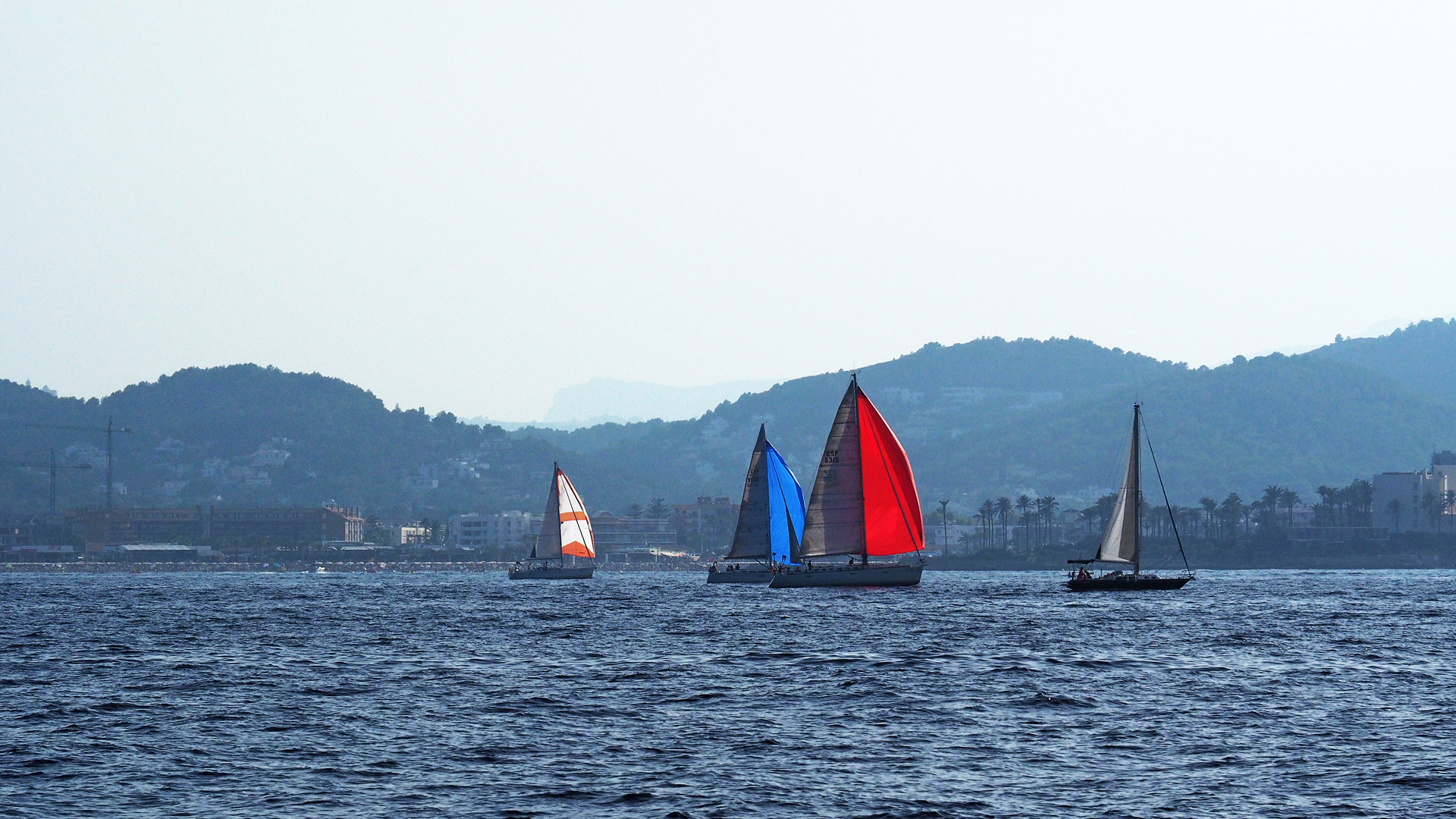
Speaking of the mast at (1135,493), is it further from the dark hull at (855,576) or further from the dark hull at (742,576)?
the dark hull at (742,576)

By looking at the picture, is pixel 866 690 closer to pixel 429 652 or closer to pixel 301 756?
pixel 301 756

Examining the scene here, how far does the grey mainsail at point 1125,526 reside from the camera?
10800 cm

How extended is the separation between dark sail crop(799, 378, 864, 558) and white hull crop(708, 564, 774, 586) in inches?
734

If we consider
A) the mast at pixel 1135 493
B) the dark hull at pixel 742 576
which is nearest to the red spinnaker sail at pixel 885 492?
the mast at pixel 1135 493

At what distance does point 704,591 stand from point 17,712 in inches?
3734

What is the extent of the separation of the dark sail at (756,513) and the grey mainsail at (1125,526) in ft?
82.4

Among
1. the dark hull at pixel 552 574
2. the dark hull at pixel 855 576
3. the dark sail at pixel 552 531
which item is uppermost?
the dark sail at pixel 552 531

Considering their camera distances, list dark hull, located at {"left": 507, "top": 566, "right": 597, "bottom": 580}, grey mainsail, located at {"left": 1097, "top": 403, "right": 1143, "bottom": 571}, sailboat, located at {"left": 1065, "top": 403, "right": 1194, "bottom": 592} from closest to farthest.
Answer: sailboat, located at {"left": 1065, "top": 403, "right": 1194, "bottom": 592} < grey mainsail, located at {"left": 1097, "top": 403, "right": 1143, "bottom": 571} < dark hull, located at {"left": 507, "top": 566, "right": 597, "bottom": 580}

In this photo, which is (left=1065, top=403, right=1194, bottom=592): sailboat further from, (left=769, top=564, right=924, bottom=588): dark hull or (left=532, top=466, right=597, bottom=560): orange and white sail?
(left=532, top=466, right=597, bottom=560): orange and white sail

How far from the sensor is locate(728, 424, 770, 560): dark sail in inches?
4909

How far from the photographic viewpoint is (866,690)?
49719mm

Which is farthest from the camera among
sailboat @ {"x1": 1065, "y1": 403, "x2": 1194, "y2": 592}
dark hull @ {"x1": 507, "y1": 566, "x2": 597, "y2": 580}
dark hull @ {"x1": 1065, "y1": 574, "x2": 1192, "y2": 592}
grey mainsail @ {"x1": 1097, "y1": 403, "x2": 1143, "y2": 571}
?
dark hull @ {"x1": 507, "y1": 566, "x2": 597, "y2": 580}

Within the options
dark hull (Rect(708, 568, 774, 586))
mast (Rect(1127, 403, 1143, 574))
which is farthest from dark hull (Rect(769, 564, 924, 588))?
mast (Rect(1127, 403, 1143, 574))

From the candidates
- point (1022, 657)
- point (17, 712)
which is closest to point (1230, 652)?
point (1022, 657)
